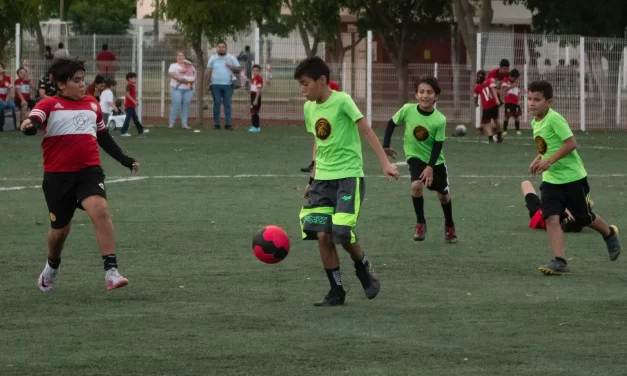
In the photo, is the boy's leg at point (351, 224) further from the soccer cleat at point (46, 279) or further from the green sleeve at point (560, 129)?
the green sleeve at point (560, 129)

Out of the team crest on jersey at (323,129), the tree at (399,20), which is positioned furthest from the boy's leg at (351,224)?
the tree at (399,20)

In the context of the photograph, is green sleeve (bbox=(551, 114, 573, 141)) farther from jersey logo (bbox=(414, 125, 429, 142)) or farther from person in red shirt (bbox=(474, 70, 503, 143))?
person in red shirt (bbox=(474, 70, 503, 143))

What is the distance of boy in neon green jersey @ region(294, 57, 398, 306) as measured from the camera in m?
8.62

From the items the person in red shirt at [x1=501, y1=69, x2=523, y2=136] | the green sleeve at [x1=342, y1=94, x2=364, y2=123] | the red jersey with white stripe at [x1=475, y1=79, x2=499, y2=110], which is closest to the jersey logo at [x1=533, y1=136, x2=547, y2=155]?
the green sleeve at [x1=342, y1=94, x2=364, y2=123]

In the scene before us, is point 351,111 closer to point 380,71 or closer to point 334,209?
point 334,209

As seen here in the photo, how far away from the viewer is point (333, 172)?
8.73 metres

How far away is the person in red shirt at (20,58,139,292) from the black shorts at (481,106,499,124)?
63.9 feet

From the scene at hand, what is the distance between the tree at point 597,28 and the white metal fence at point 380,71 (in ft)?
0.12

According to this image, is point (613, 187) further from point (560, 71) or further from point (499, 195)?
point (560, 71)

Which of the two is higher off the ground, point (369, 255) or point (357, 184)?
point (357, 184)

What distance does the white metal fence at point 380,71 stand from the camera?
3322 centimetres

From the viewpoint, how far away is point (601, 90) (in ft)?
109

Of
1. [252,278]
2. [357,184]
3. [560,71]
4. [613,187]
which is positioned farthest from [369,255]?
[560,71]

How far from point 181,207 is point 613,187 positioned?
20.3 feet
